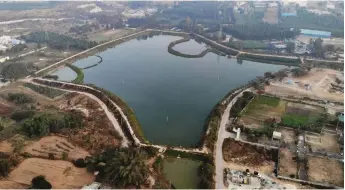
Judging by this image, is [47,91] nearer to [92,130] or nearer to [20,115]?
[20,115]

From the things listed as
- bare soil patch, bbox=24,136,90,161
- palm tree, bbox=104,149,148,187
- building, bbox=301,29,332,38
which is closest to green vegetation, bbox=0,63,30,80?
bare soil patch, bbox=24,136,90,161

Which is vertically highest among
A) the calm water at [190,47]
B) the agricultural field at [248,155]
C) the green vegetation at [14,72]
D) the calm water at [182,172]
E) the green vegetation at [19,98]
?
the calm water at [190,47]

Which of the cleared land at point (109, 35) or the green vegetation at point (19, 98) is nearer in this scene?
the green vegetation at point (19, 98)

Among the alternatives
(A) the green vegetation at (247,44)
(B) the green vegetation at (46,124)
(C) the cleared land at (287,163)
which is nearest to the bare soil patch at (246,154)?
(C) the cleared land at (287,163)

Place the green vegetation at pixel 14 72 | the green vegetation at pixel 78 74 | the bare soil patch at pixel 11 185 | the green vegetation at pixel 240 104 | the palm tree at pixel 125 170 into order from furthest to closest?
the green vegetation at pixel 78 74 → the green vegetation at pixel 14 72 → the green vegetation at pixel 240 104 → the bare soil patch at pixel 11 185 → the palm tree at pixel 125 170

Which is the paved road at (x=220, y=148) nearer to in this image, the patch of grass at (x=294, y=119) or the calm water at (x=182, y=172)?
the calm water at (x=182, y=172)

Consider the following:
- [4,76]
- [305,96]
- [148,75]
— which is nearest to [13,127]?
[4,76]

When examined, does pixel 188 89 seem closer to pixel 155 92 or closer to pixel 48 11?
pixel 155 92

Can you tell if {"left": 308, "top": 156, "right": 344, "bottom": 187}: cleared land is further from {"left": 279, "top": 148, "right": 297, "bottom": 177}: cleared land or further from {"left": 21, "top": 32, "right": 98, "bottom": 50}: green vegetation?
{"left": 21, "top": 32, "right": 98, "bottom": 50}: green vegetation
